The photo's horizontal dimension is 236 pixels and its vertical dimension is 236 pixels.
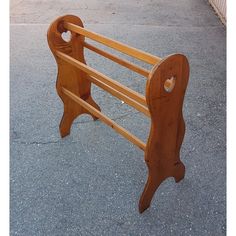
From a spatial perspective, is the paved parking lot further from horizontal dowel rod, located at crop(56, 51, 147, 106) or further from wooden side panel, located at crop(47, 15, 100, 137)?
horizontal dowel rod, located at crop(56, 51, 147, 106)

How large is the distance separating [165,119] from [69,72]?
864 mm

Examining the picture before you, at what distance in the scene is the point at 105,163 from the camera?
2.01 m

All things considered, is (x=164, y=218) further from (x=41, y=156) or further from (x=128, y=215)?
(x=41, y=156)

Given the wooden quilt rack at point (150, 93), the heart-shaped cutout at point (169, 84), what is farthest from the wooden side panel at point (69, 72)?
the heart-shaped cutout at point (169, 84)

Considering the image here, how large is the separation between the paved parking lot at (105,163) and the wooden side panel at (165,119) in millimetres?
172

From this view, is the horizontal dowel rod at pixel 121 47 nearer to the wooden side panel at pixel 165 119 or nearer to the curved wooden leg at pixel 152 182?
the wooden side panel at pixel 165 119

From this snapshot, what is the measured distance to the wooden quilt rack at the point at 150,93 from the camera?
136cm

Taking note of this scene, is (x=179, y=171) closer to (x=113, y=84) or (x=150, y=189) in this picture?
(x=150, y=189)

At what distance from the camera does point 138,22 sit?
4.74 m

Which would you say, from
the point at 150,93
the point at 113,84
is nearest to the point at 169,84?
the point at 150,93

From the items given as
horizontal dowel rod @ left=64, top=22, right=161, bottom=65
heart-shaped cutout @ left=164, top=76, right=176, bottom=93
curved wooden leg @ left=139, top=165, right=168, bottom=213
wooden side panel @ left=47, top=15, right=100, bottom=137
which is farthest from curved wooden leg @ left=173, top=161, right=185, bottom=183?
wooden side panel @ left=47, top=15, right=100, bottom=137

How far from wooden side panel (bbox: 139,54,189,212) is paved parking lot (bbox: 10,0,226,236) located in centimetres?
17

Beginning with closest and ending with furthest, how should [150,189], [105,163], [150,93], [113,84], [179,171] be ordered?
[150,93] → [113,84] → [150,189] → [179,171] → [105,163]

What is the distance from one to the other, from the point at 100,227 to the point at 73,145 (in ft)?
2.42
